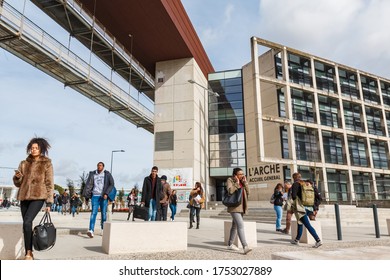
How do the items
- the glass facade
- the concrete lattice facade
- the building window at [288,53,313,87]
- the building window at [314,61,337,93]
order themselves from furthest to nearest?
the building window at [314,61,337,93]
the building window at [288,53,313,87]
the glass facade
the concrete lattice facade

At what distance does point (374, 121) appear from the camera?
1435 inches

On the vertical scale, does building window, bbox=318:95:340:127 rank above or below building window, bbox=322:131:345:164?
above

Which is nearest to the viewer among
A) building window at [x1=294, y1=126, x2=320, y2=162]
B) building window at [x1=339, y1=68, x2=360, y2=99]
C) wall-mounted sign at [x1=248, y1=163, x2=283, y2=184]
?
wall-mounted sign at [x1=248, y1=163, x2=283, y2=184]

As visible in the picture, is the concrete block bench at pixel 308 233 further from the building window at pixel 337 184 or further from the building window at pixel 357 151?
the building window at pixel 357 151

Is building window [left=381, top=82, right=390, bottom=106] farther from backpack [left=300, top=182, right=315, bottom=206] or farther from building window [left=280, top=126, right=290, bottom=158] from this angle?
backpack [left=300, top=182, right=315, bottom=206]

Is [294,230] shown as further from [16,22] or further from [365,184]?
[365,184]

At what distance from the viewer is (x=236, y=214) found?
5.82m

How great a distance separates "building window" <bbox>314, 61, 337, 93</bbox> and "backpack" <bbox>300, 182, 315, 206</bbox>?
29.3 metres

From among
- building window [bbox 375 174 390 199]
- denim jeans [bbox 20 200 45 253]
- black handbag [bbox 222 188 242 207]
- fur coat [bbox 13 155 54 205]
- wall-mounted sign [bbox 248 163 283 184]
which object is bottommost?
denim jeans [bbox 20 200 45 253]

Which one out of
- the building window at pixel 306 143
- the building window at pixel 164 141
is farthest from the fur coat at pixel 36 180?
the building window at pixel 306 143

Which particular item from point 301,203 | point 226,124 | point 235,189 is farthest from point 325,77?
point 235,189

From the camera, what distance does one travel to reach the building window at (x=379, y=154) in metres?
34.8

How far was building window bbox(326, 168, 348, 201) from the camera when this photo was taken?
3050 cm

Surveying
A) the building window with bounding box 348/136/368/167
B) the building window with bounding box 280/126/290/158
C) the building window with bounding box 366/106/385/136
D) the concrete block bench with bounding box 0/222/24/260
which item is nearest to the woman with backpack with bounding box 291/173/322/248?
the concrete block bench with bounding box 0/222/24/260
